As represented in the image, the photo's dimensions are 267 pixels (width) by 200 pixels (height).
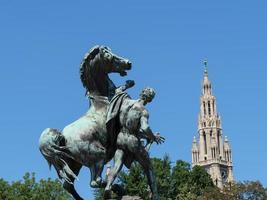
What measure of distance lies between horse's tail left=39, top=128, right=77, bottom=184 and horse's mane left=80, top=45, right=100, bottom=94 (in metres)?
1.18

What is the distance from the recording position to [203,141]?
15325 cm

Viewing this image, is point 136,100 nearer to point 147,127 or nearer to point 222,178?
point 147,127

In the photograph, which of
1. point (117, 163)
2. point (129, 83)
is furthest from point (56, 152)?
point (129, 83)

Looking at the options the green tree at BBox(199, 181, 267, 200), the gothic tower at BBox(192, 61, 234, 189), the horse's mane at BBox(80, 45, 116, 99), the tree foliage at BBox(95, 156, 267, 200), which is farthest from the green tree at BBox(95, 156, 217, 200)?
the gothic tower at BBox(192, 61, 234, 189)

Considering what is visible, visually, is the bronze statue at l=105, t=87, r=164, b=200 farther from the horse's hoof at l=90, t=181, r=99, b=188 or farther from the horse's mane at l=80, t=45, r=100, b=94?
the horse's mane at l=80, t=45, r=100, b=94

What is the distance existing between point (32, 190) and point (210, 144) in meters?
110

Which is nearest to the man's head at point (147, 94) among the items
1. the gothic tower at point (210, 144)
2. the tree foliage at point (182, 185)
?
the tree foliage at point (182, 185)

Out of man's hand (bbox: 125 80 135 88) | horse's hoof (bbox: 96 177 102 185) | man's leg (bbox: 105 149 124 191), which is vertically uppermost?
man's hand (bbox: 125 80 135 88)

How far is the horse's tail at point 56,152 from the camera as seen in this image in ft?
39.3

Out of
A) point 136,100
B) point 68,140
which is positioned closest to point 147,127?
point 136,100

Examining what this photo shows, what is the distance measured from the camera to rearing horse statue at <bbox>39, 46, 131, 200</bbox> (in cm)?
1197

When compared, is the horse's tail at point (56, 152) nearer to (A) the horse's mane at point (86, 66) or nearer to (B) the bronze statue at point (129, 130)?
(B) the bronze statue at point (129, 130)

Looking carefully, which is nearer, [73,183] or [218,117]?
[73,183]

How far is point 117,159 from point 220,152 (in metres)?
142
